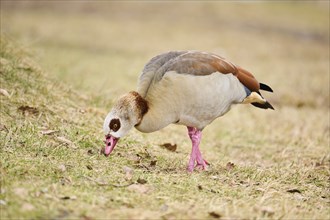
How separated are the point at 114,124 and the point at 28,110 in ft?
5.78

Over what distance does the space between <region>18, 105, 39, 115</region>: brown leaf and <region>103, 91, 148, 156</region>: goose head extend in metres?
1.62

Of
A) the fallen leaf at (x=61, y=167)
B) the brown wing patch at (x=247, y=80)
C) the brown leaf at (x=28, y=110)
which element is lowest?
the fallen leaf at (x=61, y=167)

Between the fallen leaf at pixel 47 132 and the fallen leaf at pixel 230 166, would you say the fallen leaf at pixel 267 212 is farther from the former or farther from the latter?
the fallen leaf at pixel 47 132

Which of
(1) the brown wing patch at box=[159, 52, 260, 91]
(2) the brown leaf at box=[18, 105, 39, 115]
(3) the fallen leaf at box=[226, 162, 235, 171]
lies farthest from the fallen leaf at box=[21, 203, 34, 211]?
(2) the brown leaf at box=[18, 105, 39, 115]

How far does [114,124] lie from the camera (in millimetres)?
5043

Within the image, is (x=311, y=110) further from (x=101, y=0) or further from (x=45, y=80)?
(x=101, y=0)

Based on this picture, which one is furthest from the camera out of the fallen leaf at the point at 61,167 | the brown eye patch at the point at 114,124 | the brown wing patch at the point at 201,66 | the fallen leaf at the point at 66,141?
the fallen leaf at the point at 66,141

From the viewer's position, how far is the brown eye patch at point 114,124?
16.5 ft

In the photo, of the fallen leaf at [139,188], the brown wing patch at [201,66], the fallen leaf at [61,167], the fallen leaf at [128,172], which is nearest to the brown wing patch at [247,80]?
the brown wing patch at [201,66]

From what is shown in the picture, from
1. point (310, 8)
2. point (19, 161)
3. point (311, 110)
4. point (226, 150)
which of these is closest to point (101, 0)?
point (310, 8)

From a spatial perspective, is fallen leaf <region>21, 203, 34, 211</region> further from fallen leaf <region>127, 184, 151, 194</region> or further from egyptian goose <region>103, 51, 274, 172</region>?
egyptian goose <region>103, 51, 274, 172</region>

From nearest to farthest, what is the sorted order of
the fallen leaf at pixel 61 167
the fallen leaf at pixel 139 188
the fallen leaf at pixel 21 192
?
the fallen leaf at pixel 21 192 < the fallen leaf at pixel 139 188 < the fallen leaf at pixel 61 167

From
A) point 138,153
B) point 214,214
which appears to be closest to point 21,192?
point 214,214

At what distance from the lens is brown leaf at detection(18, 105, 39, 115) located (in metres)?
6.32
